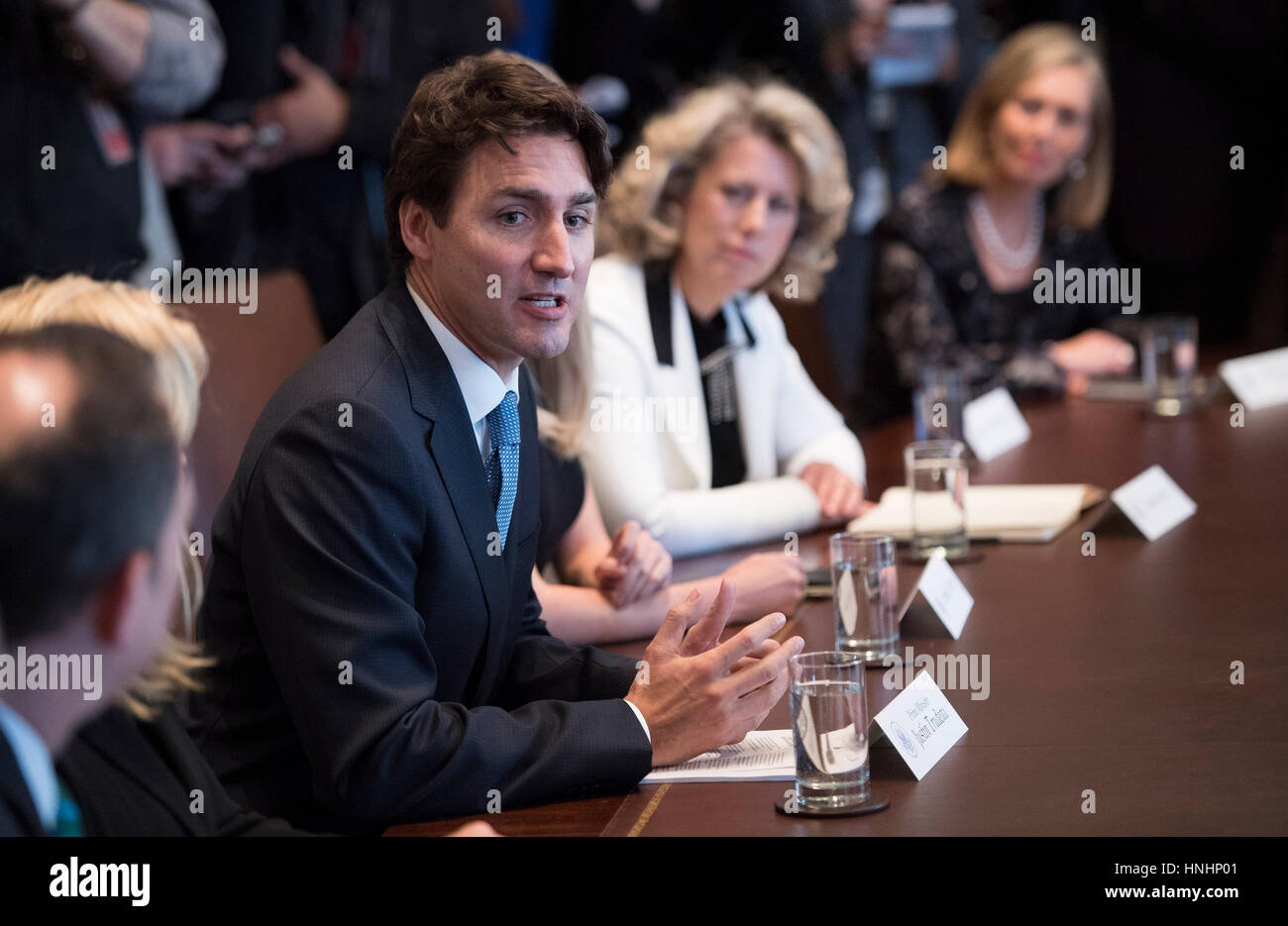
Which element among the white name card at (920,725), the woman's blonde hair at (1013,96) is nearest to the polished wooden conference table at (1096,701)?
the white name card at (920,725)

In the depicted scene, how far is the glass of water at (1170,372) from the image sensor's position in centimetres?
330

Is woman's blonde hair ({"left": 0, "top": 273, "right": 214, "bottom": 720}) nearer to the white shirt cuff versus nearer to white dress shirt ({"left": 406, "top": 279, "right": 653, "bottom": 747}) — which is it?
white dress shirt ({"left": 406, "top": 279, "right": 653, "bottom": 747})

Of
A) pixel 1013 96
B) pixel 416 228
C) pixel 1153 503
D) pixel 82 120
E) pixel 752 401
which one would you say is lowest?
pixel 1153 503

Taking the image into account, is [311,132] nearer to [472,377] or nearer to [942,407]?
[942,407]

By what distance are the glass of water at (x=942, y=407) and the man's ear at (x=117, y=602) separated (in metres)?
2.13

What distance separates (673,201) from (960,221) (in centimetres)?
135

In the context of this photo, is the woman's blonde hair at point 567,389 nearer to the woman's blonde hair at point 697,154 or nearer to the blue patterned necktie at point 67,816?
the woman's blonde hair at point 697,154

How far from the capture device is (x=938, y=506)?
7.27 ft

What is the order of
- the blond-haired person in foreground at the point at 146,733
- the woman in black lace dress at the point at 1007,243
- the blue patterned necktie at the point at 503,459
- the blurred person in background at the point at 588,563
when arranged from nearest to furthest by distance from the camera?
the blond-haired person in foreground at the point at 146,733 → the blue patterned necktie at the point at 503,459 → the blurred person in background at the point at 588,563 → the woman in black lace dress at the point at 1007,243

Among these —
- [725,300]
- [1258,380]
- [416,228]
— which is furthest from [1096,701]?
[1258,380]

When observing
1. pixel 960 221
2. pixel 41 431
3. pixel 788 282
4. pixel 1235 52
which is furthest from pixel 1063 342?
pixel 41 431

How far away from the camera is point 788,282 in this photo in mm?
2873

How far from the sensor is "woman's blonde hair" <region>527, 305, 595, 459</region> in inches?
83.0

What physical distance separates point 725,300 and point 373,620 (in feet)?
4.88
